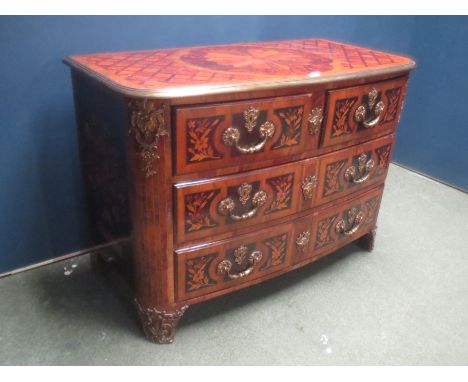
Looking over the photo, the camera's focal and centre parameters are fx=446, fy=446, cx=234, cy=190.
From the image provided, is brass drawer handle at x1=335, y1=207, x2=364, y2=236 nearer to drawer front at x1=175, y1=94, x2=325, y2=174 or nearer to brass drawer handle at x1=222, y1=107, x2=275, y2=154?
drawer front at x1=175, y1=94, x2=325, y2=174

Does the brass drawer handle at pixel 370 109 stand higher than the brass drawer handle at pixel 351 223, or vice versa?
the brass drawer handle at pixel 370 109

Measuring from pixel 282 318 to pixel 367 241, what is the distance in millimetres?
560

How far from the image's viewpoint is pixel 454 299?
5.10 feet

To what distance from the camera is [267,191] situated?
124cm

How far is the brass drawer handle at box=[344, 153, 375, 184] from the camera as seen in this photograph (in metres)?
1.43

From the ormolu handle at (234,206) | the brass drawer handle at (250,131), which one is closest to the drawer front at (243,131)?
the brass drawer handle at (250,131)

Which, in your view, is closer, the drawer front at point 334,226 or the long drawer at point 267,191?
the long drawer at point 267,191

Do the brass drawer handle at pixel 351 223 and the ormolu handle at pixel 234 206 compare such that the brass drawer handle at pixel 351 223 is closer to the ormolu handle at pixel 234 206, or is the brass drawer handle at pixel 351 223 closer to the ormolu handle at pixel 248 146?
the ormolu handle at pixel 234 206

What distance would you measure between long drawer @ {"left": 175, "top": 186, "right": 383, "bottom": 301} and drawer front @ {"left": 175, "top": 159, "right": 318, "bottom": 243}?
0.05 m

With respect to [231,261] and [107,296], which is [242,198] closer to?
[231,261]

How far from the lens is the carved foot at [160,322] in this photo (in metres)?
1.28

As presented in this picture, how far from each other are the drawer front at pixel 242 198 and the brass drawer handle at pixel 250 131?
0.08 m

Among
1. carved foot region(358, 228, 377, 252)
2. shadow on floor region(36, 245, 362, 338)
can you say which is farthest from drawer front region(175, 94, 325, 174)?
carved foot region(358, 228, 377, 252)
